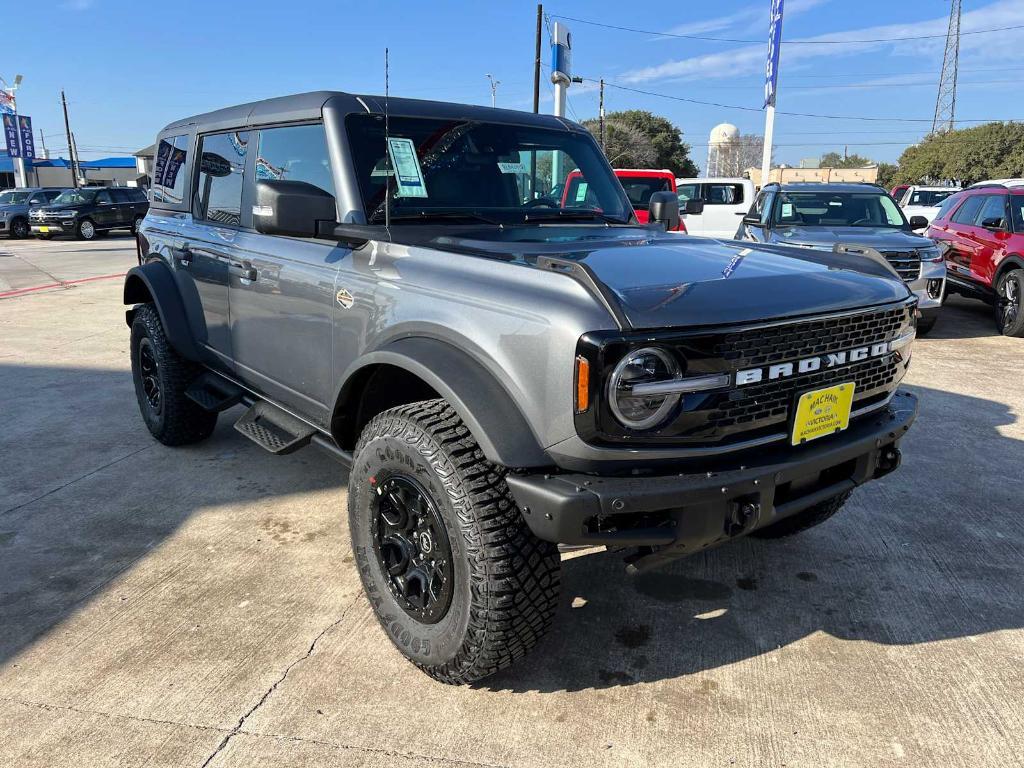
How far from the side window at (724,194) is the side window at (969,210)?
6.53 metres

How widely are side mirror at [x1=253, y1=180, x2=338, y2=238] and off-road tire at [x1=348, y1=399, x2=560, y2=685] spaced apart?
80 cm

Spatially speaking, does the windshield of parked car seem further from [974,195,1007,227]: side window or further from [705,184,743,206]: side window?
[974,195,1007,227]: side window

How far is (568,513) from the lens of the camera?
6.40 feet

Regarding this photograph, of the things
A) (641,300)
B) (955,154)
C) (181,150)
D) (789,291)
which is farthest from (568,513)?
(955,154)

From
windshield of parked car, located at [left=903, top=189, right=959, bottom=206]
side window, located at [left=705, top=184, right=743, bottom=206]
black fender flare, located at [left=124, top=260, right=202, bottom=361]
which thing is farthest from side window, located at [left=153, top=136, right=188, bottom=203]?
windshield of parked car, located at [left=903, top=189, right=959, bottom=206]

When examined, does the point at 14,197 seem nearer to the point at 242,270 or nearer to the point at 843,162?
the point at 242,270

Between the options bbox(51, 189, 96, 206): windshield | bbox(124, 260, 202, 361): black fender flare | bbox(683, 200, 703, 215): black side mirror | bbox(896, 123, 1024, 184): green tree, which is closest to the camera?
bbox(124, 260, 202, 361): black fender flare

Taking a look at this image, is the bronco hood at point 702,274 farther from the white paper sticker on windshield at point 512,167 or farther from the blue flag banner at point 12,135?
the blue flag banner at point 12,135

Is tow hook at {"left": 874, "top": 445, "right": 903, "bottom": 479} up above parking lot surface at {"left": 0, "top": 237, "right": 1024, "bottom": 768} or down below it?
above

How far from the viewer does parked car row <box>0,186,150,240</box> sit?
23172 mm

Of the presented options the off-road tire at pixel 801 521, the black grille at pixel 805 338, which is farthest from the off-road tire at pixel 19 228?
the black grille at pixel 805 338

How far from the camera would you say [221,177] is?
3969 millimetres

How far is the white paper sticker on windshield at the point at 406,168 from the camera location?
303 centimetres

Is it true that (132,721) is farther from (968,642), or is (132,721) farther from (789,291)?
(968,642)
